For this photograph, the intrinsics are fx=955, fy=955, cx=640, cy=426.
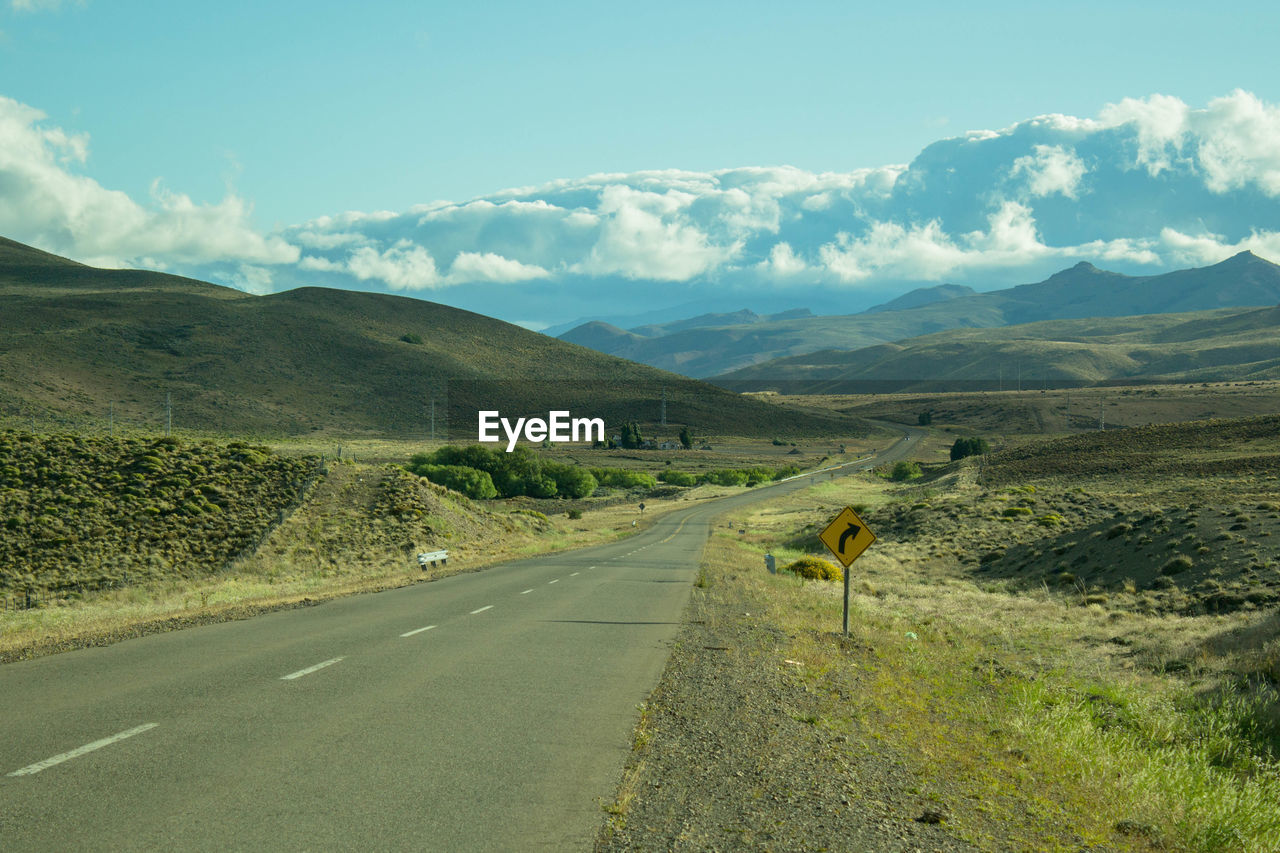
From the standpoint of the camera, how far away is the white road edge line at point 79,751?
6.70 metres

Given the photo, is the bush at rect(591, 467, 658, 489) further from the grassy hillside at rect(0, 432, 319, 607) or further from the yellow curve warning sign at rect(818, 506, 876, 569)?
the yellow curve warning sign at rect(818, 506, 876, 569)

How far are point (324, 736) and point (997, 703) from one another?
8.99 m

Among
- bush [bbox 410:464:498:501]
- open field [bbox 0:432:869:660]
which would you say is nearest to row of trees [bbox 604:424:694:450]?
bush [bbox 410:464:498:501]

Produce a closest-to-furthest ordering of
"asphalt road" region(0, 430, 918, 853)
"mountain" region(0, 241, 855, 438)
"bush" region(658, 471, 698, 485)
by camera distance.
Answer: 1. "asphalt road" region(0, 430, 918, 853)
2. "bush" region(658, 471, 698, 485)
3. "mountain" region(0, 241, 855, 438)

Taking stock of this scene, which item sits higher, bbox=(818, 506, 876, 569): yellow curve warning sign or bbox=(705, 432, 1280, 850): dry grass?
bbox=(818, 506, 876, 569): yellow curve warning sign

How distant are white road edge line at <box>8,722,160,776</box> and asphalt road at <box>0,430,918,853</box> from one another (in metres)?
0.02

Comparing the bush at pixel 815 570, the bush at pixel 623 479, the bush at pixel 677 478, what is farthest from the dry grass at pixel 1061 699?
the bush at pixel 677 478

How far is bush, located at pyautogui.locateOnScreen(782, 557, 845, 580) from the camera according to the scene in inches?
1344

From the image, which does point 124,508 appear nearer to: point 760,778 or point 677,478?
point 760,778

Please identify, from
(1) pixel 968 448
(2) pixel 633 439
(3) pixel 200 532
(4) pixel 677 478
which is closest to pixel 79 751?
(3) pixel 200 532

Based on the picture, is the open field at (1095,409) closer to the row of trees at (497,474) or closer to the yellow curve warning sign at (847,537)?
the row of trees at (497,474)

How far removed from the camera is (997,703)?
42.3 ft

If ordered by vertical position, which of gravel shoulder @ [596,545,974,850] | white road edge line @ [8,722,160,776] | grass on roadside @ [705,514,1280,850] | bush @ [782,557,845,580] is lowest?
bush @ [782,557,845,580]

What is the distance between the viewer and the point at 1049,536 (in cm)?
3834
